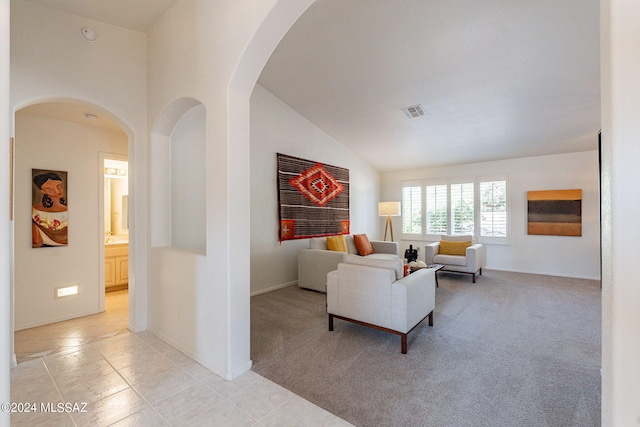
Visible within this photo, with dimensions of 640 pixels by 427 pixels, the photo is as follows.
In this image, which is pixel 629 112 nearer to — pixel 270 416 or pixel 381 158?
pixel 270 416

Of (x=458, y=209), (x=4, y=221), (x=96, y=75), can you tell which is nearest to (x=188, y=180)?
(x=96, y=75)

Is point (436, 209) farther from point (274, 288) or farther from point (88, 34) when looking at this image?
point (88, 34)

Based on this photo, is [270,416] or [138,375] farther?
[138,375]

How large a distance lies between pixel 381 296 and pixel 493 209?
16.2 ft

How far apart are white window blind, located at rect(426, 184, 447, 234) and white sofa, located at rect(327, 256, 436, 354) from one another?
13.9 feet

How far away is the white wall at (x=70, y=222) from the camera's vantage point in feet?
10.5

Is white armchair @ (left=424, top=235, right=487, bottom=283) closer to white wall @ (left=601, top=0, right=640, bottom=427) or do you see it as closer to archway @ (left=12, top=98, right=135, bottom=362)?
white wall @ (left=601, top=0, right=640, bottom=427)

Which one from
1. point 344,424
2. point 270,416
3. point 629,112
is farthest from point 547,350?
point 629,112

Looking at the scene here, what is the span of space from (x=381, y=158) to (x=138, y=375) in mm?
6166

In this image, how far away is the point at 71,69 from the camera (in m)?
2.63

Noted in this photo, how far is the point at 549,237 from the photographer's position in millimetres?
5637

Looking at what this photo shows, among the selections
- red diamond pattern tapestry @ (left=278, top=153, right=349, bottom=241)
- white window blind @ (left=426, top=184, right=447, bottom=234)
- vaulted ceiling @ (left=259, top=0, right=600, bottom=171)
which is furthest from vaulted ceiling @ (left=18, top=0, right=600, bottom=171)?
white window blind @ (left=426, top=184, right=447, bottom=234)

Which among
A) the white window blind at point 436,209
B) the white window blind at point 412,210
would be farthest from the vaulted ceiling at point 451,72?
the white window blind at point 412,210

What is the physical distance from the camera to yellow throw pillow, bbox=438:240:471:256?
5629mm
